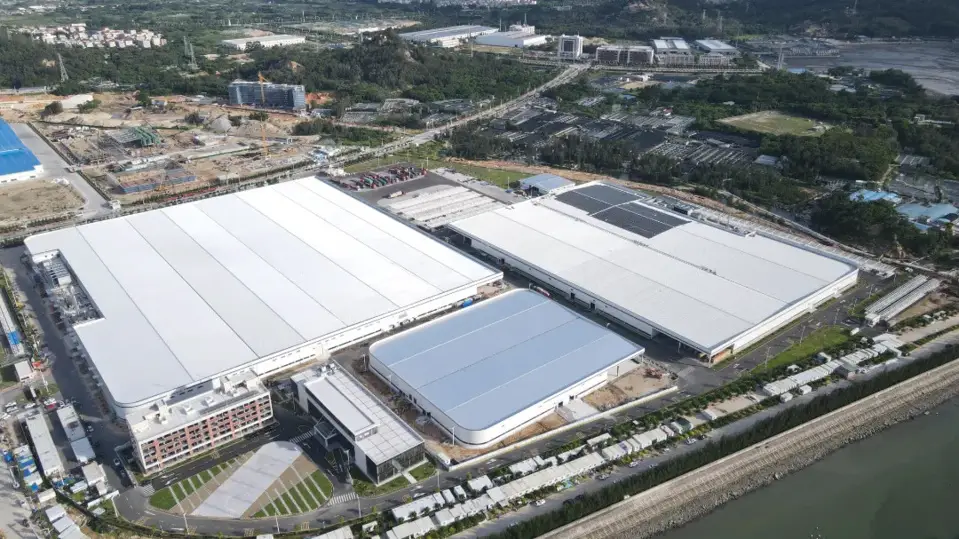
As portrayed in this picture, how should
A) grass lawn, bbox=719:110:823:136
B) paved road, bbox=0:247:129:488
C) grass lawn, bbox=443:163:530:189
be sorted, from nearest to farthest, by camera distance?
paved road, bbox=0:247:129:488 → grass lawn, bbox=443:163:530:189 → grass lawn, bbox=719:110:823:136

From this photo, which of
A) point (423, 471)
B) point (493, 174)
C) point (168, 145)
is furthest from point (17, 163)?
point (423, 471)

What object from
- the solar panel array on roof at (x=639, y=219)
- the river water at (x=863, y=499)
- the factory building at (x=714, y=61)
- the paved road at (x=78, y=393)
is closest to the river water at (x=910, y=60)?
the factory building at (x=714, y=61)

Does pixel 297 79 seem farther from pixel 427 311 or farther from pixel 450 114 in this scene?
pixel 427 311

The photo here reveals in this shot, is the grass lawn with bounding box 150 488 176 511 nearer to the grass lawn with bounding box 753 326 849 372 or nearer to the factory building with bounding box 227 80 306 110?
the grass lawn with bounding box 753 326 849 372

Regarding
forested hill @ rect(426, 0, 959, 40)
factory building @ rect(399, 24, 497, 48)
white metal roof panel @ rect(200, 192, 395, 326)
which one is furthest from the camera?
forested hill @ rect(426, 0, 959, 40)

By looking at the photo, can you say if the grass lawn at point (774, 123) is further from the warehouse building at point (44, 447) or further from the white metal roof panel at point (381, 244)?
the warehouse building at point (44, 447)

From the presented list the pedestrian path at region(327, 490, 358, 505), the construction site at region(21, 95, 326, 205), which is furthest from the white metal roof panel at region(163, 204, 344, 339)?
the construction site at region(21, 95, 326, 205)

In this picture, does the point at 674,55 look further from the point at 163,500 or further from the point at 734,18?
the point at 163,500
